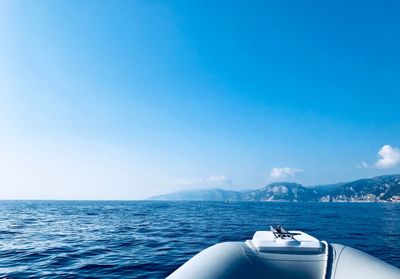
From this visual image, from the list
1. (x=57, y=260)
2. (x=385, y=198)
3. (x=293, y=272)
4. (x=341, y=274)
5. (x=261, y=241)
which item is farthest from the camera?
(x=385, y=198)

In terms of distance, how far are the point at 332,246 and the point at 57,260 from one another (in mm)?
9768

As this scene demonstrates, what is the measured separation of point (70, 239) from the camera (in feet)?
50.8

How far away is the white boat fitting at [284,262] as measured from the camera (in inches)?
156

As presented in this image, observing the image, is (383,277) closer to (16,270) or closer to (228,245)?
(228,245)

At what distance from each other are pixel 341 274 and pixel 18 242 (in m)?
16.1

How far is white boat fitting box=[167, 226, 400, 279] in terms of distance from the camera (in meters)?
3.96

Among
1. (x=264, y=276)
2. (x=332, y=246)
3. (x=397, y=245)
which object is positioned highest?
(x=332, y=246)

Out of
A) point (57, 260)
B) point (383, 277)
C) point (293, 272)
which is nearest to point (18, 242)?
point (57, 260)

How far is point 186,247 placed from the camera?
13266 mm

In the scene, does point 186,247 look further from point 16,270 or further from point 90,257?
point 16,270

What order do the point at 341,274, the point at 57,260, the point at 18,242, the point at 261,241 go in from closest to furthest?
the point at 341,274, the point at 261,241, the point at 57,260, the point at 18,242

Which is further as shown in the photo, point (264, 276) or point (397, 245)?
point (397, 245)

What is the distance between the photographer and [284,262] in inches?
176

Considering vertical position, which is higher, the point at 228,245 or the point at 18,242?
the point at 228,245
